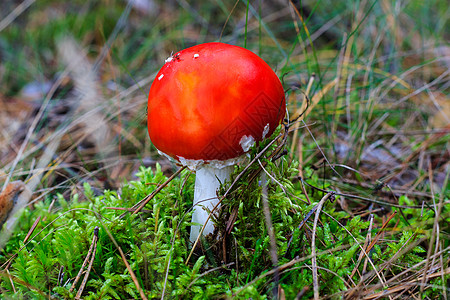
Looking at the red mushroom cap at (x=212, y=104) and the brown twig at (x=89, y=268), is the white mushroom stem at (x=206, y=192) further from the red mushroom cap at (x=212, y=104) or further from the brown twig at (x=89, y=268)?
the brown twig at (x=89, y=268)

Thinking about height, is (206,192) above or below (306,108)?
below

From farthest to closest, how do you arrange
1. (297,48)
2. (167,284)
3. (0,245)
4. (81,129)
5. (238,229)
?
(297,48), (81,129), (0,245), (238,229), (167,284)

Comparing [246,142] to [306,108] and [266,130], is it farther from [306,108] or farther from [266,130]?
[306,108]

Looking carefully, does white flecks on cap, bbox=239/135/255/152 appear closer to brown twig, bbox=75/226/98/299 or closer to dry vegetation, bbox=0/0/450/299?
dry vegetation, bbox=0/0/450/299

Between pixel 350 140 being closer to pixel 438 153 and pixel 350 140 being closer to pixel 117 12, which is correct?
pixel 438 153

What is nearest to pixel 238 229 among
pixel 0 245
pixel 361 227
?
pixel 361 227

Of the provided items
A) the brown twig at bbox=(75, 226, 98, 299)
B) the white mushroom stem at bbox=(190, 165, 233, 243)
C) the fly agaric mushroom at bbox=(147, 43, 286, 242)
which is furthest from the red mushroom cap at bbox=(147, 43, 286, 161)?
the brown twig at bbox=(75, 226, 98, 299)

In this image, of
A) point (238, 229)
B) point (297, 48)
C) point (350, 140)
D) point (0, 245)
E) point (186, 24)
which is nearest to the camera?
point (238, 229)

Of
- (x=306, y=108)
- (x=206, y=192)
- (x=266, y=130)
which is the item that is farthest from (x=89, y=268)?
(x=306, y=108)

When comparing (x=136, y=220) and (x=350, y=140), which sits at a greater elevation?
(x=136, y=220)
